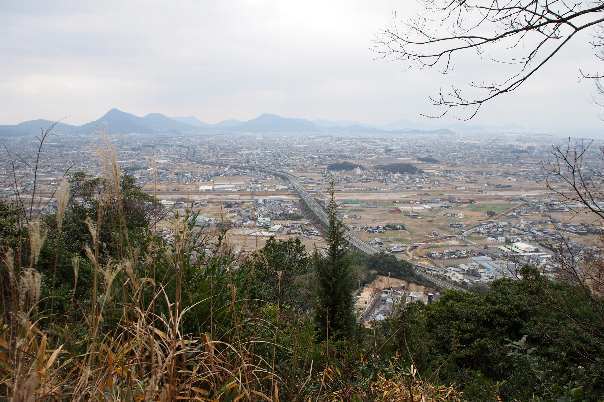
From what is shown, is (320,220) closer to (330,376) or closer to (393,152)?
(330,376)

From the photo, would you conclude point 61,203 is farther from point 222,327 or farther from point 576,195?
point 576,195

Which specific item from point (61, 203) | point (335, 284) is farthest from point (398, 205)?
point (61, 203)

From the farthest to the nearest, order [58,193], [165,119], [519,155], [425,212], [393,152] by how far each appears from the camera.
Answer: [165,119] < [393,152] < [519,155] < [425,212] < [58,193]

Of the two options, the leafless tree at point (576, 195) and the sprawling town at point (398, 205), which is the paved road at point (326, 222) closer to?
the sprawling town at point (398, 205)

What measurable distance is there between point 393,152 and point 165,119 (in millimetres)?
100463

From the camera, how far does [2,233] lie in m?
5.96

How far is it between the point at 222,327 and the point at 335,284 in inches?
204

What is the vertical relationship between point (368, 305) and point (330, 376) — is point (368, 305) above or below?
below

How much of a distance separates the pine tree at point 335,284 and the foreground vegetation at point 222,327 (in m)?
0.02

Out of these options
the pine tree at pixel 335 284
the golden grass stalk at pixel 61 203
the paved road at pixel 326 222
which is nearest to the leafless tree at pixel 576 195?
the golden grass stalk at pixel 61 203

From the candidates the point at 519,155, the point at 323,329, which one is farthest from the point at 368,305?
the point at 519,155

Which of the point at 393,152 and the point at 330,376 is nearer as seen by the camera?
the point at 330,376

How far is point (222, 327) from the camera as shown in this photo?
214 centimetres

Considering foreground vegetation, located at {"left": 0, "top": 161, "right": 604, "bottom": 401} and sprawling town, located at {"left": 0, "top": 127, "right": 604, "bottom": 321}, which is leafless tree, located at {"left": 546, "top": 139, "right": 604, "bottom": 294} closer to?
foreground vegetation, located at {"left": 0, "top": 161, "right": 604, "bottom": 401}
